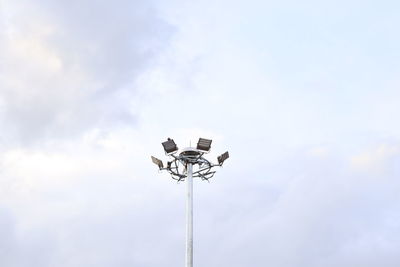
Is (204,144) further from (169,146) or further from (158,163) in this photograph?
(158,163)

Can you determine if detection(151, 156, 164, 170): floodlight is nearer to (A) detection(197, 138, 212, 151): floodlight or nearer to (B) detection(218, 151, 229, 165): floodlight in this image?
(A) detection(197, 138, 212, 151): floodlight

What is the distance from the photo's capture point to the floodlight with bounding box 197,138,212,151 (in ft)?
211

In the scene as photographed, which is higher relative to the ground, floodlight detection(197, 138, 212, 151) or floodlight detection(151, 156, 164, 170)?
floodlight detection(197, 138, 212, 151)

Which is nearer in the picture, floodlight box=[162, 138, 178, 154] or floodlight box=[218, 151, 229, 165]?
floodlight box=[162, 138, 178, 154]

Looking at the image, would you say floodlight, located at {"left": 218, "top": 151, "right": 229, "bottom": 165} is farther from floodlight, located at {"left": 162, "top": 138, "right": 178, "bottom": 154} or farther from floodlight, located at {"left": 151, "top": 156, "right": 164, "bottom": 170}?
floodlight, located at {"left": 151, "top": 156, "right": 164, "bottom": 170}

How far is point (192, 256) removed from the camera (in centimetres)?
6000

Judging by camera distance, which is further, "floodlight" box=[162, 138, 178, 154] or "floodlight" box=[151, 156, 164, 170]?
"floodlight" box=[151, 156, 164, 170]

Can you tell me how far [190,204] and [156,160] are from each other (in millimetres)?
5975

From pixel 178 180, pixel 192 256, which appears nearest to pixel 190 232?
pixel 192 256

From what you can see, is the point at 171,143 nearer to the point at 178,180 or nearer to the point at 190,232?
the point at 178,180

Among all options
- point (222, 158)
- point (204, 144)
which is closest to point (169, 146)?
point (204, 144)

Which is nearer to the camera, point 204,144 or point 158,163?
point 204,144

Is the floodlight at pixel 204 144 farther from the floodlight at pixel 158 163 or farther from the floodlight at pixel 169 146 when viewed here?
the floodlight at pixel 158 163

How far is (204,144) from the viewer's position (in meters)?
64.4
